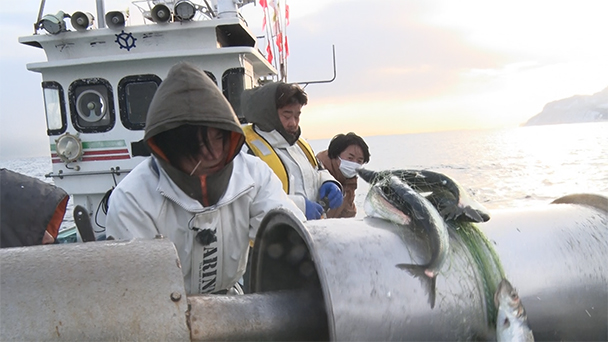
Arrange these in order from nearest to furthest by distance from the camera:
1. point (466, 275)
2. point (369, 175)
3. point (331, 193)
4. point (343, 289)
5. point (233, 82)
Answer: point (343, 289), point (466, 275), point (369, 175), point (331, 193), point (233, 82)

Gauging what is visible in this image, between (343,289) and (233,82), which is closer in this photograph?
(343,289)

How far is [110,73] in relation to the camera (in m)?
6.65

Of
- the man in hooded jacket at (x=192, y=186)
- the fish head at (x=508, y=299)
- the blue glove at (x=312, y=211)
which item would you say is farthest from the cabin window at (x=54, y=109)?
the fish head at (x=508, y=299)

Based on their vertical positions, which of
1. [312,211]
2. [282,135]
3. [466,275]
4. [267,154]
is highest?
[282,135]

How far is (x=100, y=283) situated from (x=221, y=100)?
0.91m

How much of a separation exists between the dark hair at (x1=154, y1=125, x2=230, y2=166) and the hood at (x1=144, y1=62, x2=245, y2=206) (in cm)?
3

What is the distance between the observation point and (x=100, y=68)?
21.8ft

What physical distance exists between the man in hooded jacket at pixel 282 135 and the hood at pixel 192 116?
142cm

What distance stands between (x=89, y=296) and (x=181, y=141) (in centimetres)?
87

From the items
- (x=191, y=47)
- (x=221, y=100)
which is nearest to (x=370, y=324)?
(x=221, y=100)

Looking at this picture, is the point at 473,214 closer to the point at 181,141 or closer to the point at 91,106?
the point at 181,141

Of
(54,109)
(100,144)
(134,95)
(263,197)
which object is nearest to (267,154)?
(263,197)

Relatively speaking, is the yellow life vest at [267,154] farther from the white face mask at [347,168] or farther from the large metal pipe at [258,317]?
the large metal pipe at [258,317]

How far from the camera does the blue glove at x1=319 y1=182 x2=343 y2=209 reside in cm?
374
